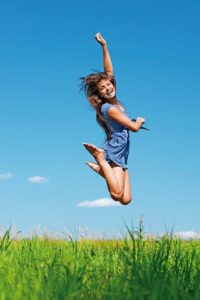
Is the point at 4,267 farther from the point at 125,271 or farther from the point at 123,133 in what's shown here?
the point at 123,133

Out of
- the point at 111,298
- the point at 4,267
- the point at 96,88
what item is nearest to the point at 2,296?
the point at 111,298

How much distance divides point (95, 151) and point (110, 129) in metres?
0.54

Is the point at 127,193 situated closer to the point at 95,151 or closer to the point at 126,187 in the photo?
the point at 126,187

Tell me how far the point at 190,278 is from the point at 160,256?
0.25 meters

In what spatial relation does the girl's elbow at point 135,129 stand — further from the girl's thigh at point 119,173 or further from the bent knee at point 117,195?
the bent knee at point 117,195

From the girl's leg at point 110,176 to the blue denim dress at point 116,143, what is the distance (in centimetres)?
14

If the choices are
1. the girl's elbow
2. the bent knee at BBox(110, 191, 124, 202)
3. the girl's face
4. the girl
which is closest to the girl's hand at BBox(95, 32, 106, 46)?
the girl

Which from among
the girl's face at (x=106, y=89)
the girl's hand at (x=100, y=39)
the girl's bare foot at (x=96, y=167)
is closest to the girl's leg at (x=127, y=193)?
the girl's bare foot at (x=96, y=167)

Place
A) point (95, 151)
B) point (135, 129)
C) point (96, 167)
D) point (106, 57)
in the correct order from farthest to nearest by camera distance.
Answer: point (106, 57), point (96, 167), point (95, 151), point (135, 129)

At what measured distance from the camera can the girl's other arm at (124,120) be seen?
8016 millimetres

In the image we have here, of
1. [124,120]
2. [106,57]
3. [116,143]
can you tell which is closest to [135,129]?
[124,120]

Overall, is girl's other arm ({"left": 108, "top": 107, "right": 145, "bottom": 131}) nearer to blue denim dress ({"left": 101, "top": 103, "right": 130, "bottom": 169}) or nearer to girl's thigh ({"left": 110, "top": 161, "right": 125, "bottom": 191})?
blue denim dress ({"left": 101, "top": 103, "right": 130, "bottom": 169})

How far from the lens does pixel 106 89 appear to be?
27.8 ft

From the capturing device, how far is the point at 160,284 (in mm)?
3062
